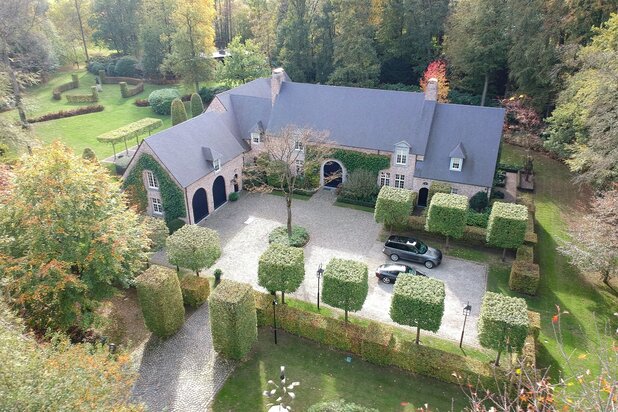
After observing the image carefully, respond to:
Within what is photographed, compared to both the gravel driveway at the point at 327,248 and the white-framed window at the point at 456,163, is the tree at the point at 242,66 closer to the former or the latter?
the gravel driveway at the point at 327,248

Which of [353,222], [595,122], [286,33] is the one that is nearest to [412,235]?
[353,222]

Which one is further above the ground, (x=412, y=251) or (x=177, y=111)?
(x=177, y=111)

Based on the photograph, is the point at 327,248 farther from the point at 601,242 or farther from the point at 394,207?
the point at 601,242

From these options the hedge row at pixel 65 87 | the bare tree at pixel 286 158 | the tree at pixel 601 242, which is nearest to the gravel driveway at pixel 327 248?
the bare tree at pixel 286 158

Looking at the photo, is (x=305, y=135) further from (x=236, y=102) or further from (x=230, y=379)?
(x=230, y=379)

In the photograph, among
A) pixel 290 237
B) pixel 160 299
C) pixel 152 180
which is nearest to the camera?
pixel 160 299

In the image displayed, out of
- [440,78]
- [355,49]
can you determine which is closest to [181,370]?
[440,78]

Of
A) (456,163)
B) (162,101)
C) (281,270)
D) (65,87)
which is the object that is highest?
(65,87)
